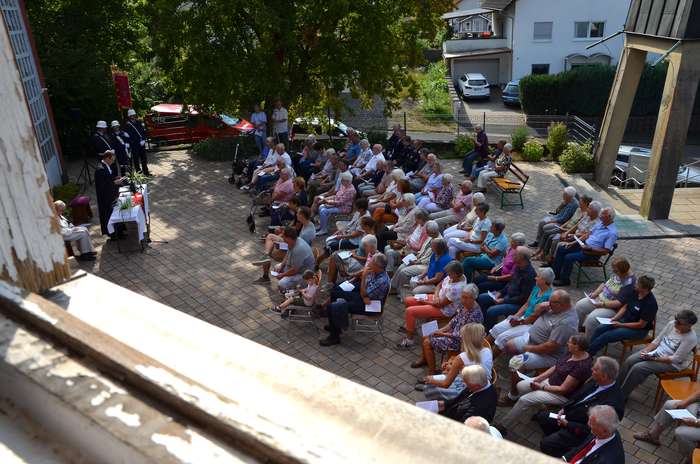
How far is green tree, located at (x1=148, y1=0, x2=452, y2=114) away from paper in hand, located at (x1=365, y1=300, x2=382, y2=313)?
8.94 metres

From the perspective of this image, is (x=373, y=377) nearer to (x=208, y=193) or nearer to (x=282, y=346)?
(x=282, y=346)

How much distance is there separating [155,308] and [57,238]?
0.32 m

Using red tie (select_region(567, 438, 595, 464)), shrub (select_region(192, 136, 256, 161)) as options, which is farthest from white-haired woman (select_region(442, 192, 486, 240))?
shrub (select_region(192, 136, 256, 161))

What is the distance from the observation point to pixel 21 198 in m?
1.21

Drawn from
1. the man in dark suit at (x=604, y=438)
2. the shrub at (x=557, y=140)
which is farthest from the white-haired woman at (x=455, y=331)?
the shrub at (x=557, y=140)

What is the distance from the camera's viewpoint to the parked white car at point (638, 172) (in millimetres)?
15510

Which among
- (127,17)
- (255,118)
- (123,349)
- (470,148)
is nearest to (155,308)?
(123,349)

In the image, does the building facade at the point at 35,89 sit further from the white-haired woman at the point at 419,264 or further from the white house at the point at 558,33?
the white house at the point at 558,33

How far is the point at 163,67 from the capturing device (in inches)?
621

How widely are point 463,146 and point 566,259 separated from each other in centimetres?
818

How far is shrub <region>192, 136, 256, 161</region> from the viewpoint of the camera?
660 inches

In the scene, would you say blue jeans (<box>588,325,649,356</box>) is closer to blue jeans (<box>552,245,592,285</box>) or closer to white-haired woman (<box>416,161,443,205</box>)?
blue jeans (<box>552,245,592,285</box>)

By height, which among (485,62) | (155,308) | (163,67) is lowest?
(485,62)

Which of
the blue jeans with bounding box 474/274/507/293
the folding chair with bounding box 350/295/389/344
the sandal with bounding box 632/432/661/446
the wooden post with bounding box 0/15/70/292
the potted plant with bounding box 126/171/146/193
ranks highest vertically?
the wooden post with bounding box 0/15/70/292
